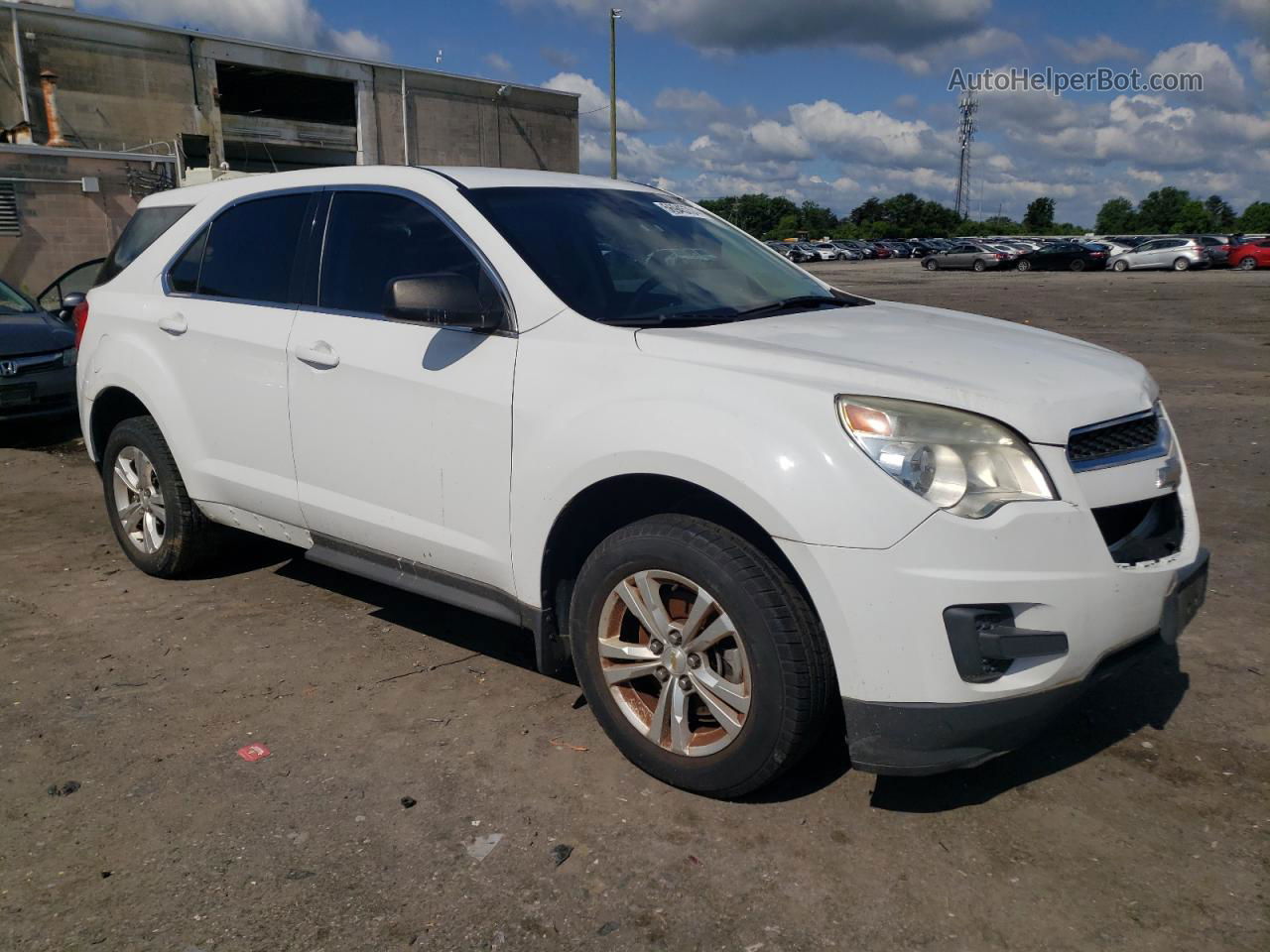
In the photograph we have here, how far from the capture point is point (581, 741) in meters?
3.58

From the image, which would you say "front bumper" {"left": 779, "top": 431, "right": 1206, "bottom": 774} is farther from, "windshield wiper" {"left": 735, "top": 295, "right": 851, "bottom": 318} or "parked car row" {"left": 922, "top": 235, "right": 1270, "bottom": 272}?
"parked car row" {"left": 922, "top": 235, "right": 1270, "bottom": 272}

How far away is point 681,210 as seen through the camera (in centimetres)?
454

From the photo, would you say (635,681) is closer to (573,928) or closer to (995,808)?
(573,928)

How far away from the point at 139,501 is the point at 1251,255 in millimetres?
46633

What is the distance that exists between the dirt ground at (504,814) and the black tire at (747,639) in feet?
0.49

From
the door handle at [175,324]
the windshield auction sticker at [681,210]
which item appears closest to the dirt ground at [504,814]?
the door handle at [175,324]

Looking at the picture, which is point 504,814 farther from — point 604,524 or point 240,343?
point 240,343

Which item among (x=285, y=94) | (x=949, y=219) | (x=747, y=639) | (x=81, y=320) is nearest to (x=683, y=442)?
(x=747, y=639)

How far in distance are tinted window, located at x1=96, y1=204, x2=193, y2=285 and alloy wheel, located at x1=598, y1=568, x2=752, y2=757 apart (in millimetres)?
3154

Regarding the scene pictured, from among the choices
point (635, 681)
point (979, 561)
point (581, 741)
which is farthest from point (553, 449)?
point (979, 561)

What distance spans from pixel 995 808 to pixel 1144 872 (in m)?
0.44

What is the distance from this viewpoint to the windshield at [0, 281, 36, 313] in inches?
397

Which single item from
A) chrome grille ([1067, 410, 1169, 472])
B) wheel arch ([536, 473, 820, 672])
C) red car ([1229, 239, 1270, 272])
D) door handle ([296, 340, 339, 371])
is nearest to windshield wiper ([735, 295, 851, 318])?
wheel arch ([536, 473, 820, 672])

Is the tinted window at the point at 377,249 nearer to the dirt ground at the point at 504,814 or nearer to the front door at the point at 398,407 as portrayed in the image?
the front door at the point at 398,407
